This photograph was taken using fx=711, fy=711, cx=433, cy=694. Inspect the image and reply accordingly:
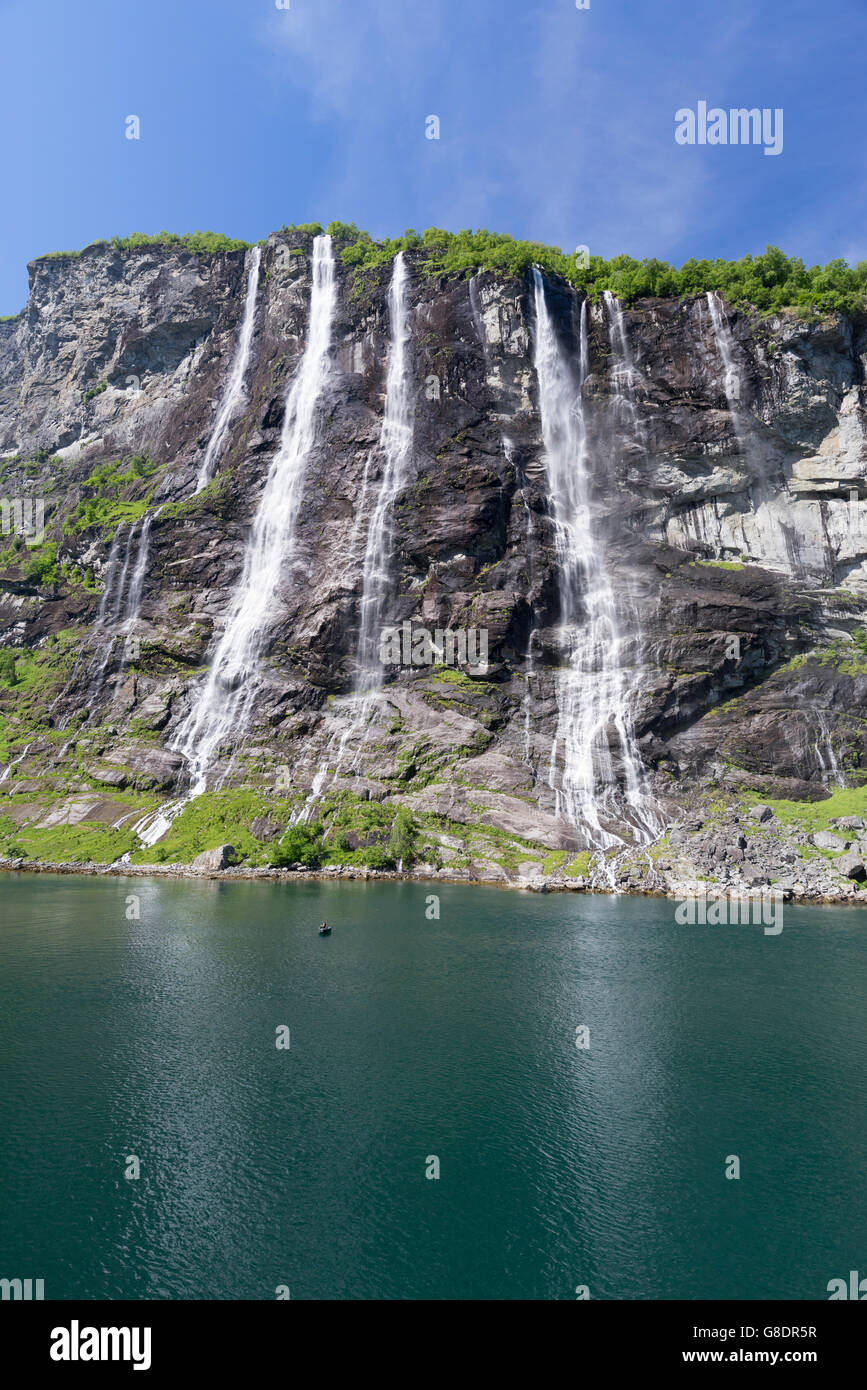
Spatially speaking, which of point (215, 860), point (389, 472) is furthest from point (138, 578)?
point (215, 860)

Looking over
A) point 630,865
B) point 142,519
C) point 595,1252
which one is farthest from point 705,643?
point 142,519

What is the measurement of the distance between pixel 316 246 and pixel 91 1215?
11257 centimetres

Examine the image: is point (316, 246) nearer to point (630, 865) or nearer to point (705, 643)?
point (705, 643)

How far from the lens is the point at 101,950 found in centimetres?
3506

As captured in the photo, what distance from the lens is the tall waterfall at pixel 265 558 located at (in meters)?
73.1

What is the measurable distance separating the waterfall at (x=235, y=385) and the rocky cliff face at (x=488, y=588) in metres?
1.68

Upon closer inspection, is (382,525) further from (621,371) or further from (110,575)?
(110,575)

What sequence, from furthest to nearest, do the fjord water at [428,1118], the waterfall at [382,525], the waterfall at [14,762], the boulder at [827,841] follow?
the waterfall at [14,762]
the waterfall at [382,525]
the boulder at [827,841]
the fjord water at [428,1118]

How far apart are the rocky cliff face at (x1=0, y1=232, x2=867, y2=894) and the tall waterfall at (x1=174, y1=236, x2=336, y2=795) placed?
1.49 meters

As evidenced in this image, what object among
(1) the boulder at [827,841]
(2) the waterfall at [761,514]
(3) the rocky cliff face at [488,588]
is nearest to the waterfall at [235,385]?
(3) the rocky cliff face at [488,588]

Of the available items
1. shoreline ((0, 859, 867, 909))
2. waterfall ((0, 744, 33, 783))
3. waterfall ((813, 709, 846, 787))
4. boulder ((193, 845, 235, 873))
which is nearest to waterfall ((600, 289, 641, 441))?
waterfall ((813, 709, 846, 787))

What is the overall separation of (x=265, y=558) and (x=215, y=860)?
38.0 meters

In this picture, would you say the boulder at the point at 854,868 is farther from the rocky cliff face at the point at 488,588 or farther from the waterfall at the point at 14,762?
the waterfall at the point at 14,762
